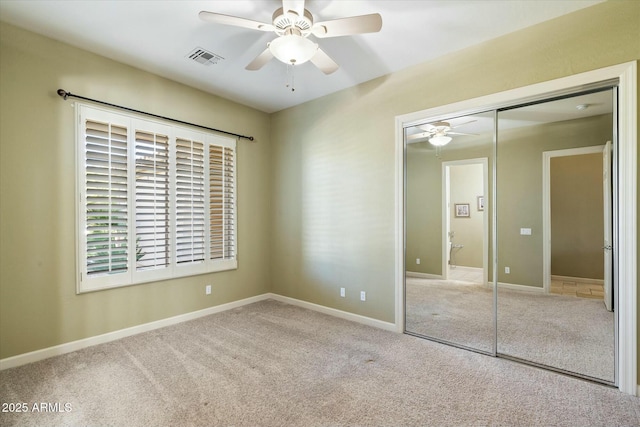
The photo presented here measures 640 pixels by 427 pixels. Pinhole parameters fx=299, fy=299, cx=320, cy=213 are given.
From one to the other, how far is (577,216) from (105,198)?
4706 mm

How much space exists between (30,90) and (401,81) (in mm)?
3719

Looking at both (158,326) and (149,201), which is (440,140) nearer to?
(149,201)

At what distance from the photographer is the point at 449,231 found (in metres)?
3.52

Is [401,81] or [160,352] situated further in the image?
[401,81]

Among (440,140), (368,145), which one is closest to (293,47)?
(368,145)

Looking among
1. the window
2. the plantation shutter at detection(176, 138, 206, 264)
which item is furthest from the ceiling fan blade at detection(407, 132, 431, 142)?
the plantation shutter at detection(176, 138, 206, 264)

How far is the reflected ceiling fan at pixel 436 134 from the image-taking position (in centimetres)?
337

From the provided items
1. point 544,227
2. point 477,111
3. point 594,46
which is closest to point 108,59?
point 477,111

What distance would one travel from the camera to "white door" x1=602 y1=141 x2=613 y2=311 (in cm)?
249

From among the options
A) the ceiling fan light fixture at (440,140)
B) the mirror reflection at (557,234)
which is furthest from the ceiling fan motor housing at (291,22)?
the mirror reflection at (557,234)

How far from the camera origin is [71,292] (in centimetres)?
298

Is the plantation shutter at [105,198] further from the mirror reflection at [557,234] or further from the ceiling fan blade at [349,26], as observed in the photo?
the mirror reflection at [557,234]

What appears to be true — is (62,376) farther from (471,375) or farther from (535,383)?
(535,383)

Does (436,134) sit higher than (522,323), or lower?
higher
